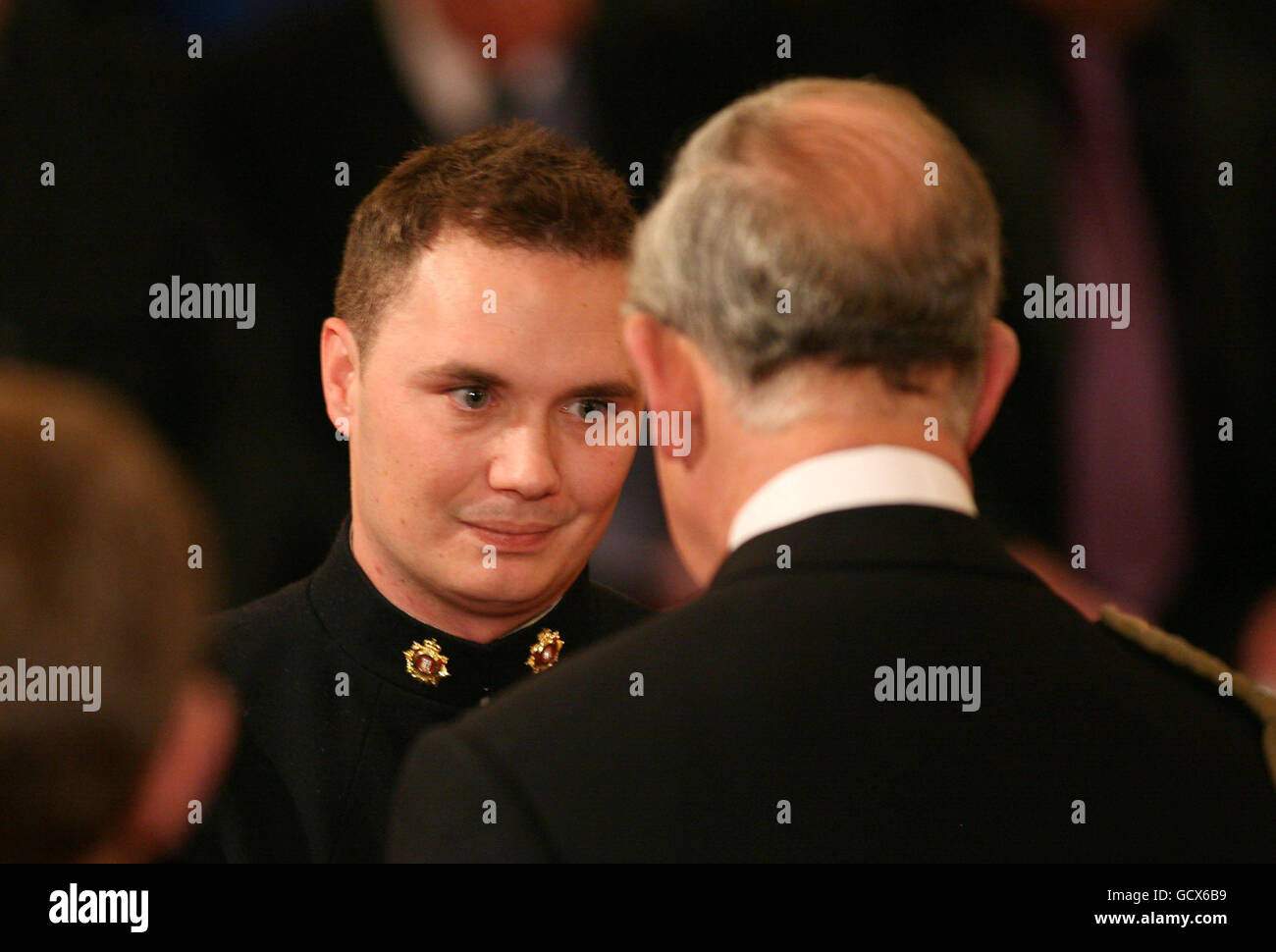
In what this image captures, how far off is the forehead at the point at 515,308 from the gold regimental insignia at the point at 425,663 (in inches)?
15.0

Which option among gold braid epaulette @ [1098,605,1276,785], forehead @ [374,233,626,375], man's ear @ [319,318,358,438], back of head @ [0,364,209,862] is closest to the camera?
back of head @ [0,364,209,862]

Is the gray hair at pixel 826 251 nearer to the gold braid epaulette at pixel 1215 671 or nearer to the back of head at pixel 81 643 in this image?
the gold braid epaulette at pixel 1215 671

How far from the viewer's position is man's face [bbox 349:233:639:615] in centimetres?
189

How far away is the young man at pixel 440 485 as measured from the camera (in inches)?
74.5

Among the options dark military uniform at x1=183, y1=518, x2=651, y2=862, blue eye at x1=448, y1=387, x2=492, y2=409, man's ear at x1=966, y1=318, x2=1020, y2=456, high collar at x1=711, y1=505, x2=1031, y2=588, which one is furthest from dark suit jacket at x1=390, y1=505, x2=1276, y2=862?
blue eye at x1=448, y1=387, x2=492, y2=409

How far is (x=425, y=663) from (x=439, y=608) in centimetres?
8

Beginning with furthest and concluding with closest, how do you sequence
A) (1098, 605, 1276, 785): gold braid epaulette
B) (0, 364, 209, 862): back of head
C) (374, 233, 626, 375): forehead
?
(374, 233, 626, 375): forehead → (1098, 605, 1276, 785): gold braid epaulette → (0, 364, 209, 862): back of head

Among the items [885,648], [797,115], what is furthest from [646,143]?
[885,648]

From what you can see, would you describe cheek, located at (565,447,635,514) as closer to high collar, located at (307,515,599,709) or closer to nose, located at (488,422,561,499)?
nose, located at (488,422,561,499)

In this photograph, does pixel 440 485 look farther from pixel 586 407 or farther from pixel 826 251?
pixel 826 251

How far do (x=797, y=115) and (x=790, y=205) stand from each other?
112 millimetres

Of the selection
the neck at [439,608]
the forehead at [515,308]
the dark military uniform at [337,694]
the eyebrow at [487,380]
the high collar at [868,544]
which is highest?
the forehead at [515,308]

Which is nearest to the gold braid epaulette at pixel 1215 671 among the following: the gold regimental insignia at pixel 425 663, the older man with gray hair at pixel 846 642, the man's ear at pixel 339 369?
the older man with gray hair at pixel 846 642
